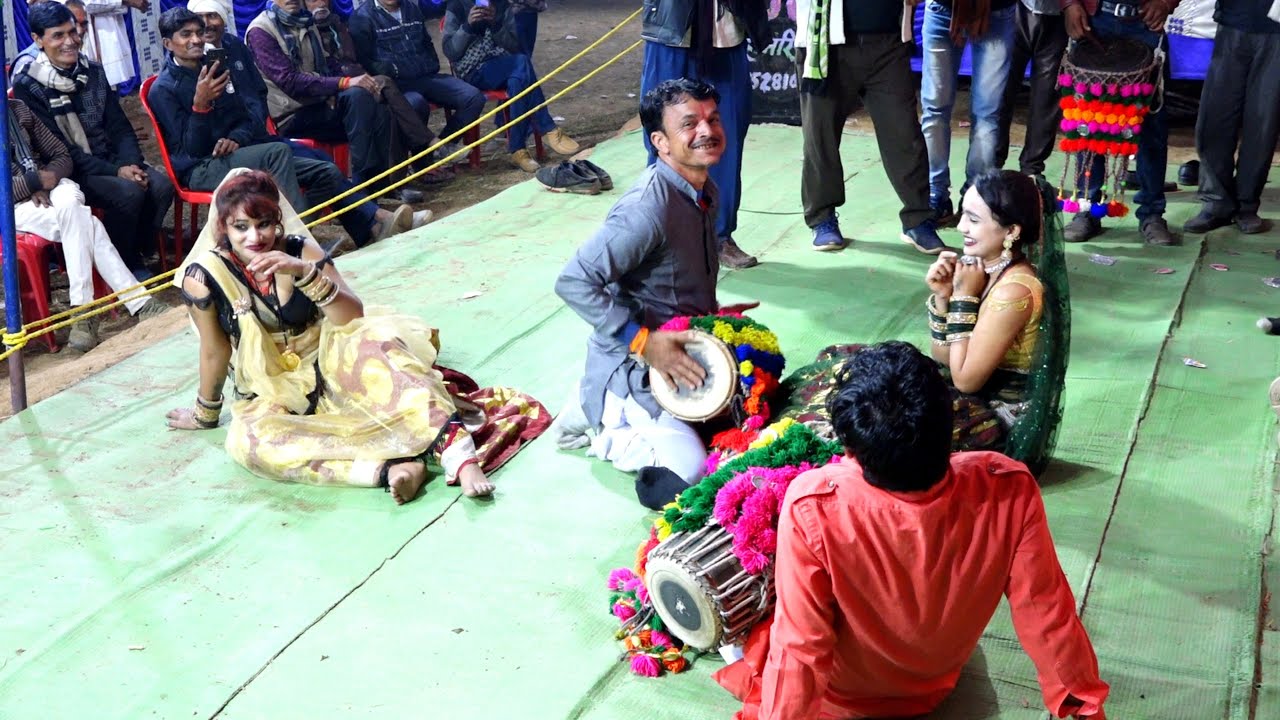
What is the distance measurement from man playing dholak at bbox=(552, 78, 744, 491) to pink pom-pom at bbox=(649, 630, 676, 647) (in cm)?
67

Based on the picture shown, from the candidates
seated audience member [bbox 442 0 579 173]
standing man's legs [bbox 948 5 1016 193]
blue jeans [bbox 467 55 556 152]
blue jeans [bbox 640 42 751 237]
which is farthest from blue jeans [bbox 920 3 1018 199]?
blue jeans [bbox 467 55 556 152]

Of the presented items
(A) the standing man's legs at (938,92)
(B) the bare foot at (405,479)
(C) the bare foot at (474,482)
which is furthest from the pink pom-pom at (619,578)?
(A) the standing man's legs at (938,92)

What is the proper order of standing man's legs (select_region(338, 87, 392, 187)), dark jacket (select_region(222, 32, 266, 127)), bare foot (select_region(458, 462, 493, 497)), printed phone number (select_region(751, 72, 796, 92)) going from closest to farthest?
1. bare foot (select_region(458, 462, 493, 497))
2. dark jacket (select_region(222, 32, 266, 127))
3. standing man's legs (select_region(338, 87, 392, 187))
4. printed phone number (select_region(751, 72, 796, 92))

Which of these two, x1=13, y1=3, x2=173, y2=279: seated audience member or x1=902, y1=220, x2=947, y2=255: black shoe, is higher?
x1=13, y1=3, x2=173, y2=279: seated audience member

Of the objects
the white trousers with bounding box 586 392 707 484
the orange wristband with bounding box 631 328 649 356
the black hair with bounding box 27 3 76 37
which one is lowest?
the white trousers with bounding box 586 392 707 484

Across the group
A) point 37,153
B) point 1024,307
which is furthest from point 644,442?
point 37,153

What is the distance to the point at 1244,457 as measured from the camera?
3.82 meters

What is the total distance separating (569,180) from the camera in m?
6.99

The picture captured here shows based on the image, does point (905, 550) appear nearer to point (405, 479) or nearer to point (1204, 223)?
point (405, 479)

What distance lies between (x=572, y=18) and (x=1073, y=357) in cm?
1067

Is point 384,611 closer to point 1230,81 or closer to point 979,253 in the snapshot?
point 979,253

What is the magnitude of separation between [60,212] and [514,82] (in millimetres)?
3523

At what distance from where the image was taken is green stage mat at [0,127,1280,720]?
9.55 ft

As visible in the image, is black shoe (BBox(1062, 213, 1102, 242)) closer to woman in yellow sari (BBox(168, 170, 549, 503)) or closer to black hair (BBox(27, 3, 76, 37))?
woman in yellow sari (BBox(168, 170, 549, 503))
